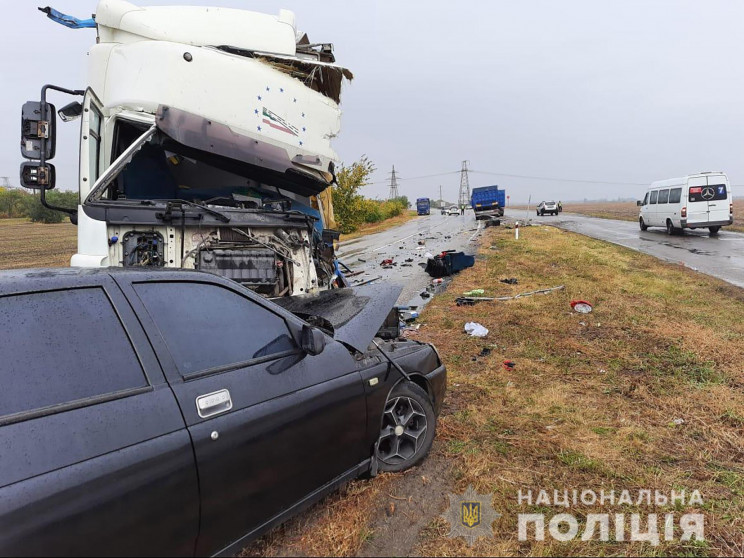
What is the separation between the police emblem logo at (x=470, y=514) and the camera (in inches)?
103

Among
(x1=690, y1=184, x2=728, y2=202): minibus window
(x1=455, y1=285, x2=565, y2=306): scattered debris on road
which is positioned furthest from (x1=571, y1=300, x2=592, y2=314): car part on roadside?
(x1=690, y1=184, x2=728, y2=202): minibus window

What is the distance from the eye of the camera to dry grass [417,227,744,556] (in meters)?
2.72

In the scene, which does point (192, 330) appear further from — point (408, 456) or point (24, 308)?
point (408, 456)

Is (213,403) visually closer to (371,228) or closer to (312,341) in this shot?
(312,341)

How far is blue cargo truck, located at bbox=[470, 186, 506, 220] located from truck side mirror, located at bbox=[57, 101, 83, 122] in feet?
106

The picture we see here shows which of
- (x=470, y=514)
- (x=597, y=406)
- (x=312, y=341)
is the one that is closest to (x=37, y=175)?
Answer: (x=312, y=341)

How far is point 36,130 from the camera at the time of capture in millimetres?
4258

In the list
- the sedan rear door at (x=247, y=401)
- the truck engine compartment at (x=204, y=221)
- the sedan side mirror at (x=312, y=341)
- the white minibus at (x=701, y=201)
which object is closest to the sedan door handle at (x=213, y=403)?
the sedan rear door at (x=247, y=401)

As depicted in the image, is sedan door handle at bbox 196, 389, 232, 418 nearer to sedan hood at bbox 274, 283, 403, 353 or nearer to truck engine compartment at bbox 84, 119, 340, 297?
sedan hood at bbox 274, 283, 403, 353

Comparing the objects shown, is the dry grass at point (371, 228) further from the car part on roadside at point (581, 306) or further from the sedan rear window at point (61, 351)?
the sedan rear window at point (61, 351)

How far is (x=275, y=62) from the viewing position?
566 cm

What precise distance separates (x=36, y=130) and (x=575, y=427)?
5.57m

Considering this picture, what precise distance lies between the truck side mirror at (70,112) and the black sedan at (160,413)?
163 inches

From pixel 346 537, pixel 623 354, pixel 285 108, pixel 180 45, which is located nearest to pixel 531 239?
pixel 623 354
